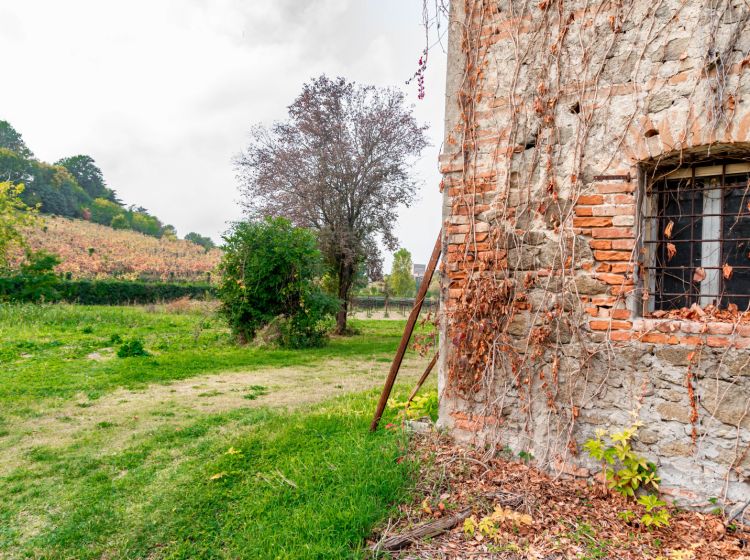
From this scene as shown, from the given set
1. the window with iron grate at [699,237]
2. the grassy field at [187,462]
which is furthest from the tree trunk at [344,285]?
the window with iron grate at [699,237]

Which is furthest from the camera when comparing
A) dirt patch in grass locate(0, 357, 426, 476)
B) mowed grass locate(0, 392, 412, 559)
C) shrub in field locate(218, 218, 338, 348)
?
shrub in field locate(218, 218, 338, 348)

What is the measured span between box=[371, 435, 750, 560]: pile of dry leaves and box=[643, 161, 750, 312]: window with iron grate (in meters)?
1.43

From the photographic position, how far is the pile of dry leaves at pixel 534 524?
8.62ft

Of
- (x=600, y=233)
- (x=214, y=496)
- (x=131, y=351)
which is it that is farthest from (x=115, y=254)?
(x=600, y=233)

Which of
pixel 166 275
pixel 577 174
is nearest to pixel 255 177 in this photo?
pixel 577 174

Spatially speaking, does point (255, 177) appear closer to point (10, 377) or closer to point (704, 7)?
point (10, 377)

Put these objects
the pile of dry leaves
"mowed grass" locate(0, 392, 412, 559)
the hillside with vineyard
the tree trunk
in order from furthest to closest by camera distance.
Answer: the hillside with vineyard
the tree trunk
"mowed grass" locate(0, 392, 412, 559)
the pile of dry leaves

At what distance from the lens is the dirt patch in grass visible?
4.74 meters

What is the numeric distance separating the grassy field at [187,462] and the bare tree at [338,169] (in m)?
6.89

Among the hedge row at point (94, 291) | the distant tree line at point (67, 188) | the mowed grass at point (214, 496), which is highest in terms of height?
the distant tree line at point (67, 188)

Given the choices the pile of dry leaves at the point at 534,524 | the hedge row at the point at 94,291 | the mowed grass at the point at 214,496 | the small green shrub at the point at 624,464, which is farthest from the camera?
the hedge row at the point at 94,291

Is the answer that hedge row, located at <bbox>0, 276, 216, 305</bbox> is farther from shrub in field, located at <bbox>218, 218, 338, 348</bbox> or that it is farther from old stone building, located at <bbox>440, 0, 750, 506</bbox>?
old stone building, located at <bbox>440, 0, 750, 506</bbox>

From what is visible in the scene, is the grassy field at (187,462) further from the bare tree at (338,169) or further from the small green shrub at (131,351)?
the bare tree at (338,169)

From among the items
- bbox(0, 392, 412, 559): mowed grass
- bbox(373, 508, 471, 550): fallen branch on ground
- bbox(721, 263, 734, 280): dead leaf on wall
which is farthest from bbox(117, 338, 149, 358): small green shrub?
bbox(721, 263, 734, 280): dead leaf on wall
